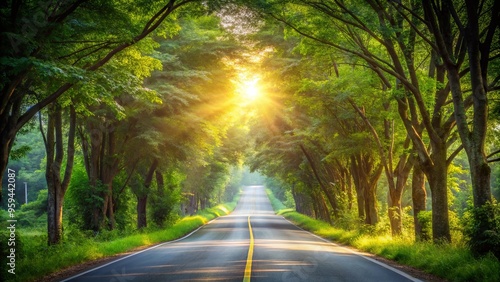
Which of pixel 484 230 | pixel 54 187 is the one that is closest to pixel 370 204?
pixel 484 230

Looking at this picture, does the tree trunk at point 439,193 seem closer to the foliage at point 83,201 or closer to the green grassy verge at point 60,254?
the green grassy verge at point 60,254

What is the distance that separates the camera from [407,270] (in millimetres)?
10414

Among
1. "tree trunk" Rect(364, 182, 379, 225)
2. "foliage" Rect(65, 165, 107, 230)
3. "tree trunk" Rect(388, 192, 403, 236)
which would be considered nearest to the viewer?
"tree trunk" Rect(388, 192, 403, 236)

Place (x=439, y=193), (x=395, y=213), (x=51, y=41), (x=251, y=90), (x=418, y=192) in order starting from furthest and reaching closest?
(x=251, y=90)
(x=395, y=213)
(x=418, y=192)
(x=439, y=193)
(x=51, y=41)

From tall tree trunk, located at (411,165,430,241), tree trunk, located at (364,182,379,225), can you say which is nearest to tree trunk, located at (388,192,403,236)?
tree trunk, located at (364,182,379,225)

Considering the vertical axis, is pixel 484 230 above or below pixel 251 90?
below

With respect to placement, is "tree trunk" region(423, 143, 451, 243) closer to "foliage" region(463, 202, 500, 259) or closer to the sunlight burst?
"foliage" region(463, 202, 500, 259)

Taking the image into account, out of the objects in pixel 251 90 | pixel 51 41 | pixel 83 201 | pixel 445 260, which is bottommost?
pixel 445 260

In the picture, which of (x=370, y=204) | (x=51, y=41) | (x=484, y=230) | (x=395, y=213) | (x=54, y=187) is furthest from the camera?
(x=370, y=204)

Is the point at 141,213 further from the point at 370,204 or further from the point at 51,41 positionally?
the point at 51,41

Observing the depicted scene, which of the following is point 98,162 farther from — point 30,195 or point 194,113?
point 30,195

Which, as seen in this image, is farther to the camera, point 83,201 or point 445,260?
point 83,201

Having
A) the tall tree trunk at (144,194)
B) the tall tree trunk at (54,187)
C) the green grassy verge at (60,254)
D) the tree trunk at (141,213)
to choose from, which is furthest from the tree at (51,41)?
the tree trunk at (141,213)

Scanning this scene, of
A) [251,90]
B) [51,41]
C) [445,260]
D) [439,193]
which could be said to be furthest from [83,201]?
[445,260]
